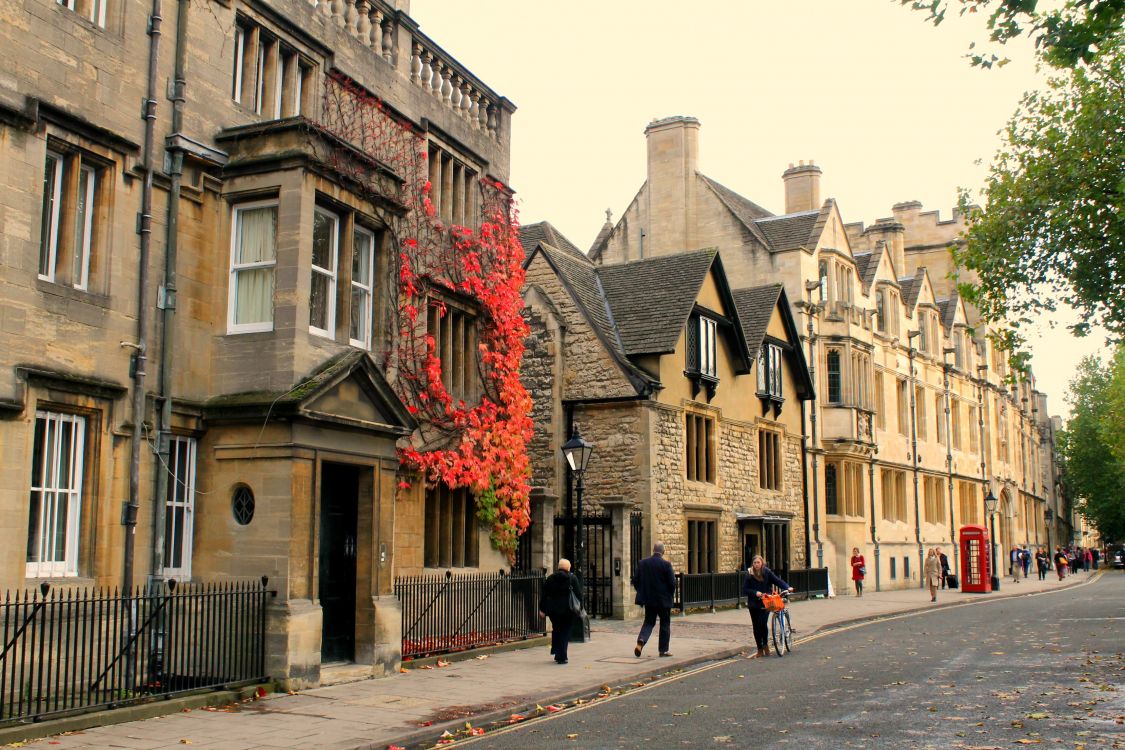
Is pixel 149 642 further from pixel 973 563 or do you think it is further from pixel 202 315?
pixel 973 563

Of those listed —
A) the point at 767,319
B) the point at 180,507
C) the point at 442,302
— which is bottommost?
the point at 180,507

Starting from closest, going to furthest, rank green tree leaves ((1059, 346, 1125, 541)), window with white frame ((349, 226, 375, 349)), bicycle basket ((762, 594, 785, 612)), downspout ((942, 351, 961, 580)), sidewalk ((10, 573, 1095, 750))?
1. sidewalk ((10, 573, 1095, 750))
2. window with white frame ((349, 226, 375, 349))
3. bicycle basket ((762, 594, 785, 612))
4. downspout ((942, 351, 961, 580))
5. green tree leaves ((1059, 346, 1125, 541))

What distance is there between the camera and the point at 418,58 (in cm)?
1783

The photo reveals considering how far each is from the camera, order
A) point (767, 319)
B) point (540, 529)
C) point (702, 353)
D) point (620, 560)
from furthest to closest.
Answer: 1. point (767, 319)
2. point (702, 353)
3. point (620, 560)
4. point (540, 529)

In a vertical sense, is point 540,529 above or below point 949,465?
below

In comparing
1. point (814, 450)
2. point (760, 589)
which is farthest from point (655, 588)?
point (814, 450)

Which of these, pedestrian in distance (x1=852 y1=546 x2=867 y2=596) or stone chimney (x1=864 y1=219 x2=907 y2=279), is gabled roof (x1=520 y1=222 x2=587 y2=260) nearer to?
pedestrian in distance (x1=852 y1=546 x2=867 y2=596)

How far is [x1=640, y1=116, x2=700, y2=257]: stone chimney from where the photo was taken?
121ft

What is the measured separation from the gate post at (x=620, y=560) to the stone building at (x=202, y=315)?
784 cm

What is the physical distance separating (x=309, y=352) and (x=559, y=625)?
5.43 meters

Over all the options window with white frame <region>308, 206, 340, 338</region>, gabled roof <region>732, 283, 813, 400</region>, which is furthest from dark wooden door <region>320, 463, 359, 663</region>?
gabled roof <region>732, 283, 813, 400</region>

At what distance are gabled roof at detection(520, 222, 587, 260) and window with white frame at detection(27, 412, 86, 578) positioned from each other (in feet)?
55.4

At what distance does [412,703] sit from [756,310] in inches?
865

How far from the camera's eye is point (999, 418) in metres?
57.4
